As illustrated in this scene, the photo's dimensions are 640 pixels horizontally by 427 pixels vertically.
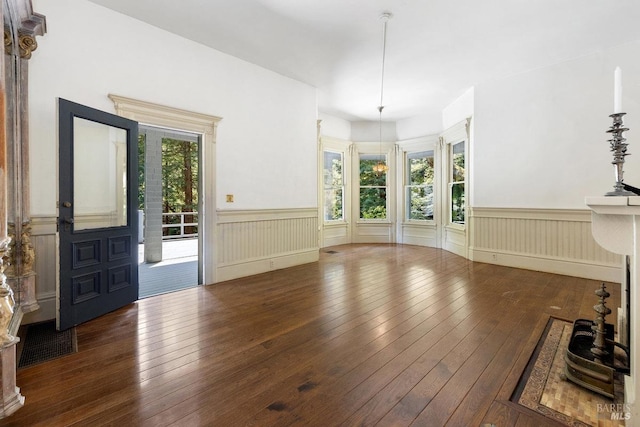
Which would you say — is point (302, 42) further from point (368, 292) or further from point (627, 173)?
point (627, 173)

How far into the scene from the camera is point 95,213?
3.08 meters

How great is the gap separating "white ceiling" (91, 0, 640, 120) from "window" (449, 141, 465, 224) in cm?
166

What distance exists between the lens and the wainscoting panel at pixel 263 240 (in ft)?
14.1

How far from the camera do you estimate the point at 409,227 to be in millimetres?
7758

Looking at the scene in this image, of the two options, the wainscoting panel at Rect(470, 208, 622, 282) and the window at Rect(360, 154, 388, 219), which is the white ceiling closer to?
the wainscoting panel at Rect(470, 208, 622, 282)

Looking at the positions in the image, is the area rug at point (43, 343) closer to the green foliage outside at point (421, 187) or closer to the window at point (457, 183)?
the window at point (457, 183)

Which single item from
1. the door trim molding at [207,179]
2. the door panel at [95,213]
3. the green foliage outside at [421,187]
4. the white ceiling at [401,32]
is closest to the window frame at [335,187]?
the green foliage outside at [421,187]

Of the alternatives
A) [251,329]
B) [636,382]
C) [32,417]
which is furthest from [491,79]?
[32,417]

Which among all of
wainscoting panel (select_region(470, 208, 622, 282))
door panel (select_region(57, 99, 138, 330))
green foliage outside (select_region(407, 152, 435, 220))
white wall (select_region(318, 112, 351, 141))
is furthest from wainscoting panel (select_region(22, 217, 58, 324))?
green foliage outside (select_region(407, 152, 435, 220))

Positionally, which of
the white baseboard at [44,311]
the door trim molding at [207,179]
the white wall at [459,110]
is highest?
the white wall at [459,110]

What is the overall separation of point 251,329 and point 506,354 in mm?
2037

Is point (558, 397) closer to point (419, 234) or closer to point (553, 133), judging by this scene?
point (553, 133)

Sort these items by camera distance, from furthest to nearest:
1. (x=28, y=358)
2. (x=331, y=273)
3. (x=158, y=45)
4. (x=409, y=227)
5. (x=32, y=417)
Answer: (x=409, y=227)
(x=331, y=273)
(x=158, y=45)
(x=28, y=358)
(x=32, y=417)

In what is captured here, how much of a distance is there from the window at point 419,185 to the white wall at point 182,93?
3.25m
